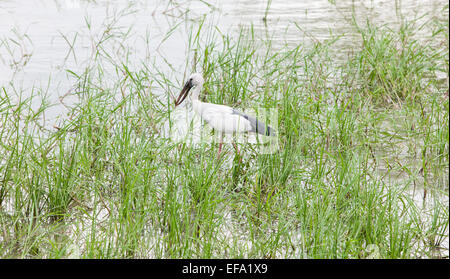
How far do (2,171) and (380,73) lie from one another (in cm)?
320

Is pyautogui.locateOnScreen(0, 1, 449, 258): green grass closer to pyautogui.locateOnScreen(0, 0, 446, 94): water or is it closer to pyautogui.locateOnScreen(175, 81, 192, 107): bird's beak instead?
pyautogui.locateOnScreen(175, 81, 192, 107): bird's beak

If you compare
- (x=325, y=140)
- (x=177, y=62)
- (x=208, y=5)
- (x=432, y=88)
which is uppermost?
(x=208, y=5)

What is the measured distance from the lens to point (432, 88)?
522 cm

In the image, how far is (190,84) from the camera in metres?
4.77

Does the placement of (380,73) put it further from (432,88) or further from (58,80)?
(58,80)

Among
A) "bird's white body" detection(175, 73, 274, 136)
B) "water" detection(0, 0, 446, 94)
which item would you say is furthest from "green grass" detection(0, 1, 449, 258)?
"water" detection(0, 0, 446, 94)

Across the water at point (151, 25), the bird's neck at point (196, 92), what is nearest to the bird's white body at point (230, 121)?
the bird's neck at point (196, 92)

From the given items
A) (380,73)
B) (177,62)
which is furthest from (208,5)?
(380,73)

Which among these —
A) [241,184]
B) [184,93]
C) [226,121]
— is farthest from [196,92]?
[241,184]

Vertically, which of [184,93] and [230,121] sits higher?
[184,93]

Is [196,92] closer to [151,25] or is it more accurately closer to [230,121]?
[230,121]

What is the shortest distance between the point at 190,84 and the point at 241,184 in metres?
1.39

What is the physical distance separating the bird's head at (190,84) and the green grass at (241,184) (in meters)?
0.21

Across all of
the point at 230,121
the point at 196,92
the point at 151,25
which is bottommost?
the point at 230,121
